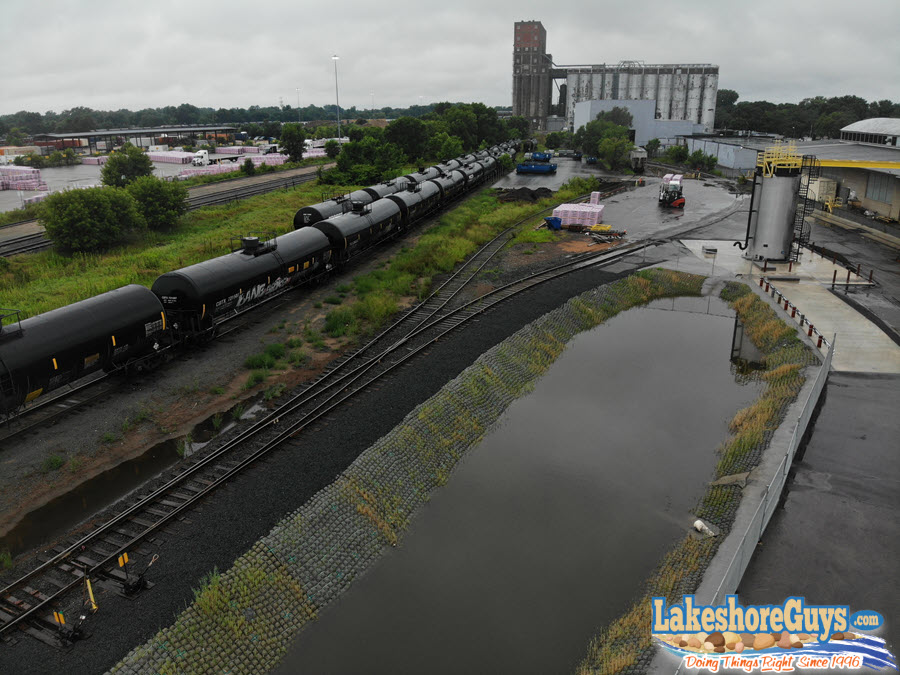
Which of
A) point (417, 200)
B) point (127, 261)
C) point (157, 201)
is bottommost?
point (127, 261)

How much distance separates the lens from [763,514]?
546 inches

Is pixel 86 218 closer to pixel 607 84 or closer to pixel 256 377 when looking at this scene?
pixel 256 377

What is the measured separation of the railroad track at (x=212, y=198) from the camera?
131 feet

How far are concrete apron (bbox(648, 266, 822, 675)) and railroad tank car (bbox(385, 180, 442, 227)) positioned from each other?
89.6 ft

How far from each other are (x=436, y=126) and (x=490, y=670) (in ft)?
328

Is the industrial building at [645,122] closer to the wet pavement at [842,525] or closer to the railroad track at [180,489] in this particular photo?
the railroad track at [180,489]

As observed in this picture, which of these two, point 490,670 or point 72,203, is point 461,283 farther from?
point 72,203

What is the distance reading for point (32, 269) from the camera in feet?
114

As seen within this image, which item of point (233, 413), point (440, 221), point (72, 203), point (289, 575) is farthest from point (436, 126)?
point (289, 575)

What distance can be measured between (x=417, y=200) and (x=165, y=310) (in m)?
25.2

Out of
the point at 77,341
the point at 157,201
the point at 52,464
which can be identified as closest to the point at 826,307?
the point at 77,341

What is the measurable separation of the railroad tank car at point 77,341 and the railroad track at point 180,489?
4879 mm

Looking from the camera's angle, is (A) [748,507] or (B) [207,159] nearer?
(A) [748,507]

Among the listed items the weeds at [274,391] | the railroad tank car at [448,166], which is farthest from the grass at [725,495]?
the railroad tank car at [448,166]
